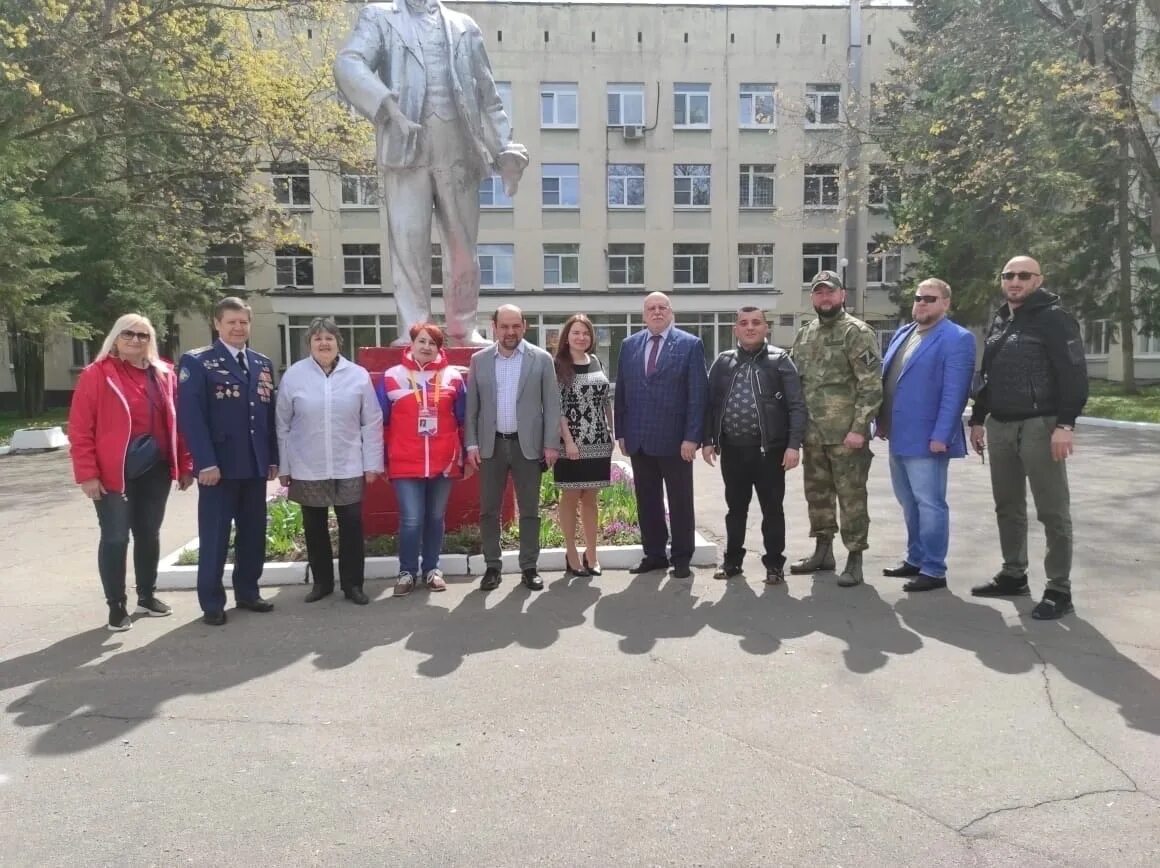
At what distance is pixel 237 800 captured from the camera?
2.81 metres

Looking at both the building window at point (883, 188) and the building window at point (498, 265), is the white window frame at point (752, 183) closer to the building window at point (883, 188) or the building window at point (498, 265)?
the building window at point (883, 188)

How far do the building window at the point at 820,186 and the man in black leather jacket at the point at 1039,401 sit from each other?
28.9 meters

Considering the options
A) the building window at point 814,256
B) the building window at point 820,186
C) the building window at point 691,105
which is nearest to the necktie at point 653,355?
the building window at point 814,256

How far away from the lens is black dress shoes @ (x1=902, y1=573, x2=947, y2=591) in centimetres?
519

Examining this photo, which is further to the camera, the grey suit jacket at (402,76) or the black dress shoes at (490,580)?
the grey suit jacket at (402,76)

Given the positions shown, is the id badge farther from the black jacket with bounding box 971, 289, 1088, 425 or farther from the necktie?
the black jacket with bounding box 971, 289, 1088, 425

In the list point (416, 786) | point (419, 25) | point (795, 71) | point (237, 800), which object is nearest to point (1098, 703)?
point (416, 786)

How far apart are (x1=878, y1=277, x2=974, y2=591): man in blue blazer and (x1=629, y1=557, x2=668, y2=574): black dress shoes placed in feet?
5.11

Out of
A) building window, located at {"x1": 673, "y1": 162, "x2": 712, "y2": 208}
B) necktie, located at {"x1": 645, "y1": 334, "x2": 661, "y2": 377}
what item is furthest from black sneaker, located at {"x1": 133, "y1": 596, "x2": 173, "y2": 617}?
building window, located at {"x1": 673, "y1": 162, "x2": 712, "y2": 208}

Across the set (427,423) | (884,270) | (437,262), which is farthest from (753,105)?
(427,423)

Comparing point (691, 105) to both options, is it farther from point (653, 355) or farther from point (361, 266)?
point (653, 355)

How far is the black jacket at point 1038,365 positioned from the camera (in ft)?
15.1

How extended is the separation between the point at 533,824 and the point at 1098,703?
249cm

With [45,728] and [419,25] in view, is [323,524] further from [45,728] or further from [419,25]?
[419,25]
